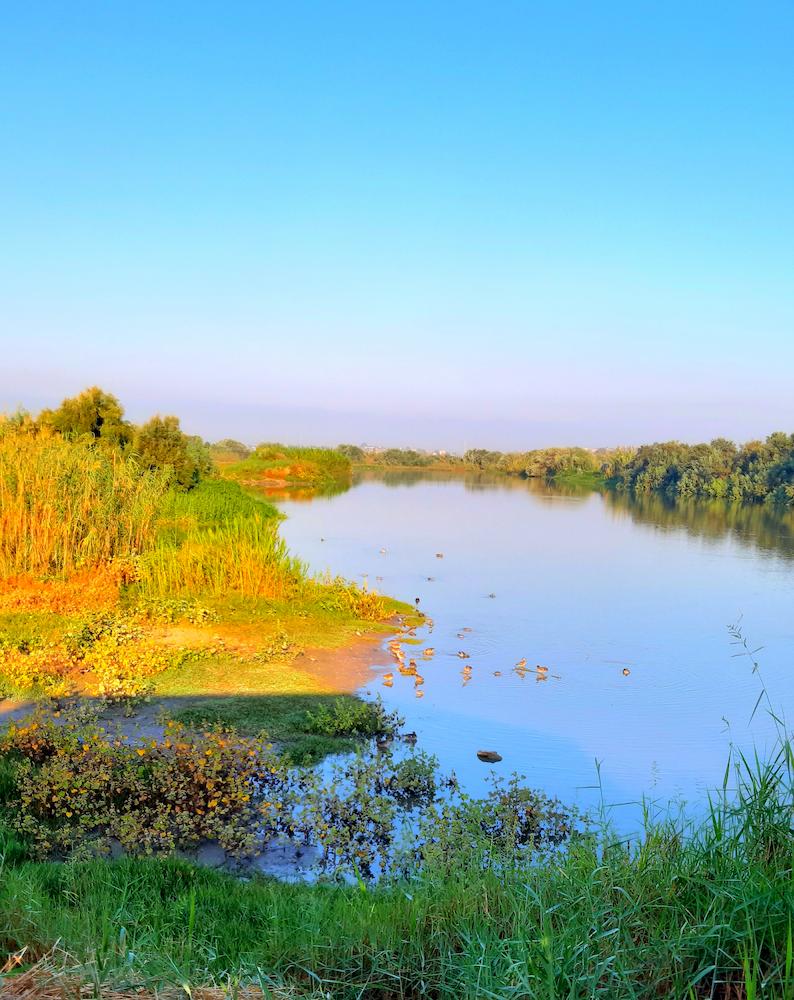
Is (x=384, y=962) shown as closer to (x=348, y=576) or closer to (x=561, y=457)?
(x=348, y=576)

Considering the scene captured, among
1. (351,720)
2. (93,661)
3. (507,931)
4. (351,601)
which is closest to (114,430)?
(351,601)

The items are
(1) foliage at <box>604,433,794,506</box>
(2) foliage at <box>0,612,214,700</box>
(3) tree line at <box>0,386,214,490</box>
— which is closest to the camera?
(2) foliage at <box>0,612,214,700</box>

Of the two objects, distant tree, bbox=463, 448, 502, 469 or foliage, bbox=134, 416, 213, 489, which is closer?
foliage, bbox=134, 416, 213, 489

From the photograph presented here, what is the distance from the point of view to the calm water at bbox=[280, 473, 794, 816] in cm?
574

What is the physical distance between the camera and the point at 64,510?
977cm

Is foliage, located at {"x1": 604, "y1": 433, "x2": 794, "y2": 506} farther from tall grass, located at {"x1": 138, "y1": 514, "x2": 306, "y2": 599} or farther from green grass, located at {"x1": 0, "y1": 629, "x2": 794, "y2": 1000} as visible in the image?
green grass, located at {"x1": 0, "y1": 629, "x2": 794, "y2": 1000}

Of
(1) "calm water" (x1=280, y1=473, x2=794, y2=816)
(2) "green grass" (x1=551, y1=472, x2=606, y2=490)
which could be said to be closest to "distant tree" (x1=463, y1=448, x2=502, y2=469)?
(2) "green grass" (x1=551, y1=472, x2=606, y2=490)

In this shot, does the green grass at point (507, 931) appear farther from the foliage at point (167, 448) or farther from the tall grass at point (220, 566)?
the foliage at point (167, 448)

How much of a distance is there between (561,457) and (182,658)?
5613 cm

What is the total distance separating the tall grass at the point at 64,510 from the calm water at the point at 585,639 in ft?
12.9

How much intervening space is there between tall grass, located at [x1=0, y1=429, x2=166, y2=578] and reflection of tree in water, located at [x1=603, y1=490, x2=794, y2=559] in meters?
13.8

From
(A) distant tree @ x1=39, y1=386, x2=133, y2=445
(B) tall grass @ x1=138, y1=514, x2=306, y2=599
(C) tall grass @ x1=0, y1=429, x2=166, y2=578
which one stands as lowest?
(B) tall grass @ x1=138, y1=514, x2=306, y2=599

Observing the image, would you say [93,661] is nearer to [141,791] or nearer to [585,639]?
[141,791]

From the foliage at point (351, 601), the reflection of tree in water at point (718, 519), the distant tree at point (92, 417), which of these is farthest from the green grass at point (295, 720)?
the reflection of tree in water at point (718, 519)
